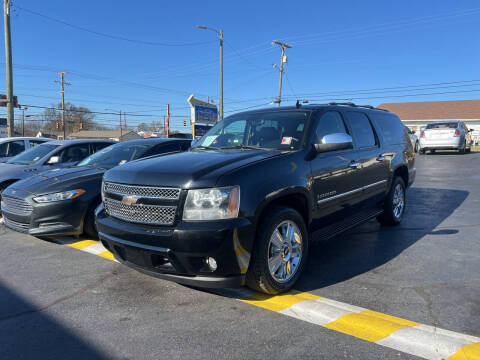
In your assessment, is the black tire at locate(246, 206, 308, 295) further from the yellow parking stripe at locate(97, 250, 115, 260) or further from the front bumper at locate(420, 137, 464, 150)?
the front bumper at locate(420, 137, 464, 150)

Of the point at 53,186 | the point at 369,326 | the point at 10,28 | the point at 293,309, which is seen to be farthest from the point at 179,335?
the point at 10,28

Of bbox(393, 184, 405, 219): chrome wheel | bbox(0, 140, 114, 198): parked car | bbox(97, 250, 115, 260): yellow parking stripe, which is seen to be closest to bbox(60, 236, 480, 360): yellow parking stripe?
bbox(97, 250, 115, 260): yellow parking stripe

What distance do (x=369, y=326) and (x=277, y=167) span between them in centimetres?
152

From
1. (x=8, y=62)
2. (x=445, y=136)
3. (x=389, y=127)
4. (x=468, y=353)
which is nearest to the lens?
(x=468, y=353)

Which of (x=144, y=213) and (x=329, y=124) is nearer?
(x=144, y=213)

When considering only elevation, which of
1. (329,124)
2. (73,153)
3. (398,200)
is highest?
(329,124)

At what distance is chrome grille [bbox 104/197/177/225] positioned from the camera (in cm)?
305

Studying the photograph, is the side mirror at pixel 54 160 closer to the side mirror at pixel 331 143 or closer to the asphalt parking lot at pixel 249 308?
the asphalt parking lot at pixel 249 308

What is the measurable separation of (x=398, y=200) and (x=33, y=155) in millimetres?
7302

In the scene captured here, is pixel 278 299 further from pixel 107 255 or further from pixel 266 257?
pixel 107 255

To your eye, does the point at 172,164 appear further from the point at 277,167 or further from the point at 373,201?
the point at 373,201

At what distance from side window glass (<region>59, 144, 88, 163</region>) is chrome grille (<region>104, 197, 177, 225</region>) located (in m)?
4.64

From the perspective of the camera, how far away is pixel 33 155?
306 inches

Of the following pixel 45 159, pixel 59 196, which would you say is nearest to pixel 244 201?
pixel 59 196
